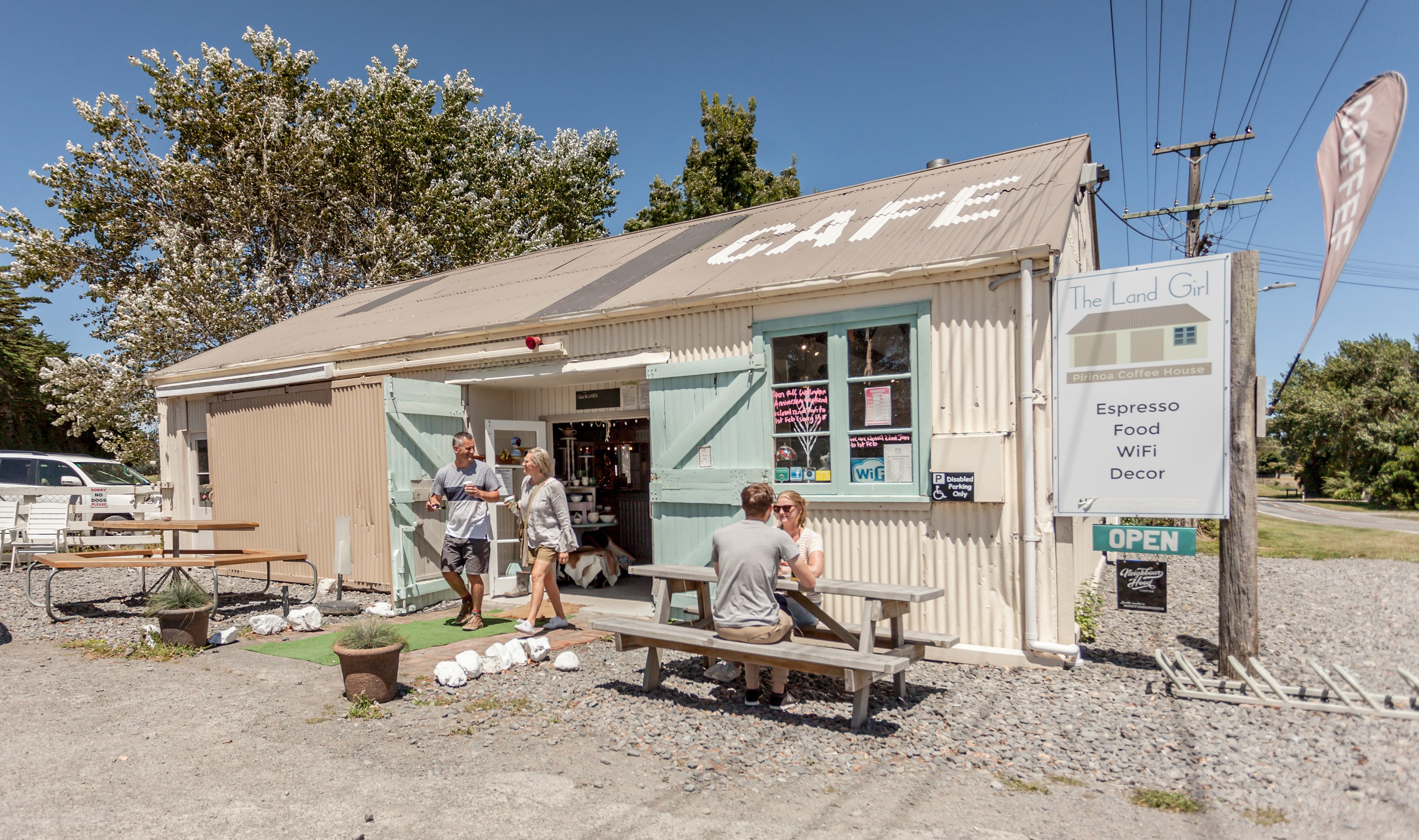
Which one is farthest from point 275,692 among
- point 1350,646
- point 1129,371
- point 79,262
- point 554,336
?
point 79,262

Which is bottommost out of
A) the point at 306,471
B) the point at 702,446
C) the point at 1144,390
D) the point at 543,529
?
the point at 543,529

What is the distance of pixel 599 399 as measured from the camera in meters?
9.89

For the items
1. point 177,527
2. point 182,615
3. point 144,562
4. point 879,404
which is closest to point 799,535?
point 879,404

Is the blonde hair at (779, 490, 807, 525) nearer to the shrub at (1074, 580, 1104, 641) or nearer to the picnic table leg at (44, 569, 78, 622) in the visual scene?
the shrub at (1074, 580, 1104, 641)

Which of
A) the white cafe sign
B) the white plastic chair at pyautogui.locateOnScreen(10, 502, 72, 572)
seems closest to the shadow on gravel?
the white cafe sign

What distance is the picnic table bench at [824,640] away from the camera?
4.51 m

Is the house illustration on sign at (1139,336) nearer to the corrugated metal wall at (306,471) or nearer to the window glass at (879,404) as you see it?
the window glass at (879,404)

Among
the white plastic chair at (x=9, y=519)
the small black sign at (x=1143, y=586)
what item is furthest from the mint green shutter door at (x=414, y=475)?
the white plastic chair at (x=9, y=519)

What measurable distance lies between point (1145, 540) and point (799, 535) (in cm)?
239

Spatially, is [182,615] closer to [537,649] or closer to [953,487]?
[537,649]

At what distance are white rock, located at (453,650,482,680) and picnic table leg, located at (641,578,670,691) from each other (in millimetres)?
1232

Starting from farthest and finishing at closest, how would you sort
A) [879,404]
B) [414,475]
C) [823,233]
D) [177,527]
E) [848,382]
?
[414,475]
[823,233]
[177,527]
[848,382]
[879,404]

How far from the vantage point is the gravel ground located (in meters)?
3.69

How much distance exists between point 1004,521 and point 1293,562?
982cm
